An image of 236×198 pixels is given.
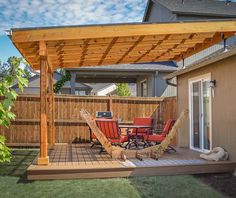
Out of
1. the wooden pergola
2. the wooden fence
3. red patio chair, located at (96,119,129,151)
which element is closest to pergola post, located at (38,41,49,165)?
the wooden pergola

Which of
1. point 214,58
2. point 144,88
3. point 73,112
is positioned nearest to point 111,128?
point 214,58

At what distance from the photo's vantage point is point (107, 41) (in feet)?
24.0

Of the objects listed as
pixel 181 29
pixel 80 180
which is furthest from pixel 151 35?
pixel 80 180

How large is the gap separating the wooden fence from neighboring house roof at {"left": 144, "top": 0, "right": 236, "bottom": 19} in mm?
6221

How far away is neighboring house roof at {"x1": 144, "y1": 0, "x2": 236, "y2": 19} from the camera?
16594 millimetres

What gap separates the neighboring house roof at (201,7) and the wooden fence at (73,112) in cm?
622

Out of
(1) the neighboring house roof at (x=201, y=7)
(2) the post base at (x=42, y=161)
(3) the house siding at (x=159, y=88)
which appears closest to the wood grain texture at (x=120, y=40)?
(2) the post base at (x=42, y=161)

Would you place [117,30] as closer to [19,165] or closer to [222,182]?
[222,182]

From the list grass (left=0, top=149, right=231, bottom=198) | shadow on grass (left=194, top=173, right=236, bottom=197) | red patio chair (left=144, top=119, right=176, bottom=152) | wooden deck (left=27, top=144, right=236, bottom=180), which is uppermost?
red patio chair (left=144, top=119, right=176, bottom=152)

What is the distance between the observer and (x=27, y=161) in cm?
884

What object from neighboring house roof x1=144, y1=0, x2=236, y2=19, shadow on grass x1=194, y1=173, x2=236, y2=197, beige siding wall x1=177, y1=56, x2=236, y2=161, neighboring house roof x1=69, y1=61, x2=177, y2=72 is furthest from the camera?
neighboring house roof x1=144, y1=0, x2=236, y2=19

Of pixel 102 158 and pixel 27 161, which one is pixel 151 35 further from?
pixel 27 161

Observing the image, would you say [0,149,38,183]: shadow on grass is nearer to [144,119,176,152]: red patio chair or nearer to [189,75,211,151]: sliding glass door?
[144,119,176,152]: red patio chair

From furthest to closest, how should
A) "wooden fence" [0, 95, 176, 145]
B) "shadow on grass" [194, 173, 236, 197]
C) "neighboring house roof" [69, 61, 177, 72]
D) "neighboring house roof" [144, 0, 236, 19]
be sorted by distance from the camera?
"neighboring house roof" [144, 0, 236, 19]
"neighboring house roof" [69, 61, 177, 72]
"wooden fence" [0, 95, 176, 145]
"shadow on grass" [194, 173, 236, 197]
